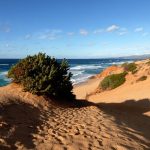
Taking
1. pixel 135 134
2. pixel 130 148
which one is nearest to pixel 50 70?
pixel 135 134

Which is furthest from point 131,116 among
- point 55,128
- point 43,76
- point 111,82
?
point 111,82

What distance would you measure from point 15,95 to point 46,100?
1365 millimetres

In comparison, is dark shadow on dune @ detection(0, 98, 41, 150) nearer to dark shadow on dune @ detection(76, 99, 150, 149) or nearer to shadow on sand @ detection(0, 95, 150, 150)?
shadow on sand @ detection(0, 95, 150, 150)

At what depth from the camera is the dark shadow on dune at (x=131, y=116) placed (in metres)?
8.91

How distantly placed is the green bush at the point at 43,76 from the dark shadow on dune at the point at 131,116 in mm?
1419

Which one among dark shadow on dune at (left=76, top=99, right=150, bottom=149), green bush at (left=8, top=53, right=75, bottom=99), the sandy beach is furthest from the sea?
dark shadow on dune at (left=76, top=99, right=150, bottom=149)

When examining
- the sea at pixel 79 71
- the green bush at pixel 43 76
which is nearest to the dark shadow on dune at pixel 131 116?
the green bush at pixel 43 76

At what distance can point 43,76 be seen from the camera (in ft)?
43.2

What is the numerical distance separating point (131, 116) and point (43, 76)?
14.3 ft

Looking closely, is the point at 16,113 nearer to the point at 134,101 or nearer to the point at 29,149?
the point at 29,149

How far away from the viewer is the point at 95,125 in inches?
361

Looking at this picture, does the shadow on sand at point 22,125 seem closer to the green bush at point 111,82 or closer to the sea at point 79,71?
the sea at point 79,71

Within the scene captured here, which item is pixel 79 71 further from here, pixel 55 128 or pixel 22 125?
pixel 22 125

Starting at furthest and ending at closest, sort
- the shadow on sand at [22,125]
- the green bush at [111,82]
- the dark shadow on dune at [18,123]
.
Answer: the green bush at [111,82], the shadow on sand at [22,125], the dark shadow on dune at [18,123]
